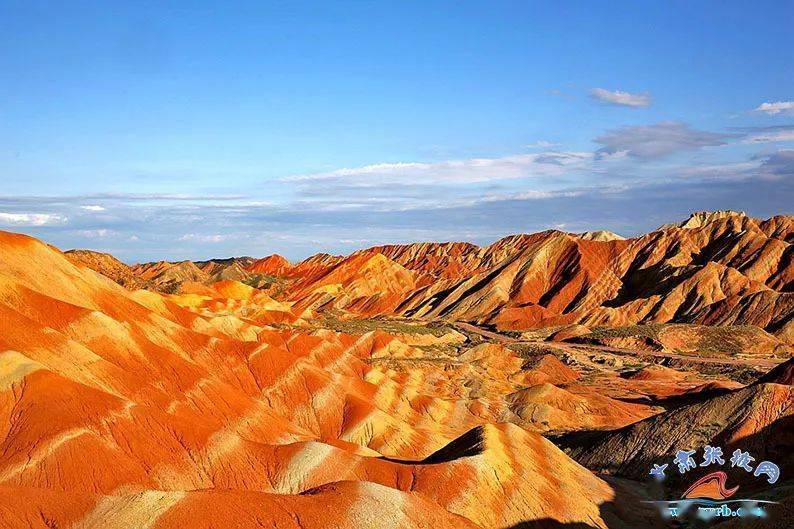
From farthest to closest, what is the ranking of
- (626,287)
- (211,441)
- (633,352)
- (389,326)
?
(626,287) < (389,326) < (633,352) < (211,441)

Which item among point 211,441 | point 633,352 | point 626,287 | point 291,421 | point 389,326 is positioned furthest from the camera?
point 626,287

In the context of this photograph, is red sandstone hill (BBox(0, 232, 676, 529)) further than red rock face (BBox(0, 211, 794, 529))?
No

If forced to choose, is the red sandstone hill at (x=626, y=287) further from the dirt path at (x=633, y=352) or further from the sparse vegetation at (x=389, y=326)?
the sparse vegetation at (x=389, y=326)

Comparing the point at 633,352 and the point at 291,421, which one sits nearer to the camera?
the point at 291,421

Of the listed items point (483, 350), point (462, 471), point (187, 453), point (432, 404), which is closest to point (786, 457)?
point (462, 471)

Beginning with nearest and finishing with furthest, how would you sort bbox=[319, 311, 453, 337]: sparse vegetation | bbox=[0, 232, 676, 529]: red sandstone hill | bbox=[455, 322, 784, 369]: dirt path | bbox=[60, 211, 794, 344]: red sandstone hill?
bbox=[0, 232, 676, 529]: red sandstone hill
bbox=[455, 322, 784, 369]: dirt path
bbox=[319, 311, 453, 337]: sparse vegetation
bbox=[60, 211, 794, 344]: red sandstone hill

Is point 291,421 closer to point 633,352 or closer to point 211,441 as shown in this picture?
point 211,441

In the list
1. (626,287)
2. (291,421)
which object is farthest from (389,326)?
(291,421)

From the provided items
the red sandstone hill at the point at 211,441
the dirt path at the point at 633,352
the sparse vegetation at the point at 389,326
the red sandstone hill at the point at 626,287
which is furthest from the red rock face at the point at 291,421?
the red sandstone hill at the point at 626,287

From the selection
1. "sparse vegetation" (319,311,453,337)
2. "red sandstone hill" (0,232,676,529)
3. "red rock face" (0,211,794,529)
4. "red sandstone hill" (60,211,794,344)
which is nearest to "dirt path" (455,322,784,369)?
"sparse vegetation" (319,311,453,337)

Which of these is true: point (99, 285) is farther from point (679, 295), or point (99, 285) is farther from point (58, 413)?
point (679, 295)

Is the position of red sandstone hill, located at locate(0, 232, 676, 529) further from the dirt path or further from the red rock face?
the dirt path
